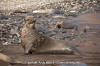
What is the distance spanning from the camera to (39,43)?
7.59 m

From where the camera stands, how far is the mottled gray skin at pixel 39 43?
294 inches

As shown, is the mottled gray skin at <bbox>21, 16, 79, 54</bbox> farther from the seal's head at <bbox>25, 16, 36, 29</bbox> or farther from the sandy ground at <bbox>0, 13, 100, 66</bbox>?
the sandy ground at <bbox>0, 13, 100, 66</bbox>

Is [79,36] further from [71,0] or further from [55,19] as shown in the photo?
[71,0]

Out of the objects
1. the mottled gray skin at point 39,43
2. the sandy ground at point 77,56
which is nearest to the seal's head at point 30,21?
the mottled gray skin at point 39,43

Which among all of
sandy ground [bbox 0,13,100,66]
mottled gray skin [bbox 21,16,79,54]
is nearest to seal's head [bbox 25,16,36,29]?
mottled gray skin [bbox 21,16,79,54]

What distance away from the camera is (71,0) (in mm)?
22125

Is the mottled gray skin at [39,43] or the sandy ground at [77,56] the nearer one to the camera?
the sandy ground at [77,56]

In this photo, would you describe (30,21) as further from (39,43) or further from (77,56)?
(77,56)

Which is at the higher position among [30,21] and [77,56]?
[30,21]

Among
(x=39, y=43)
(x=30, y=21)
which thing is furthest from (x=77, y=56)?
(x=30, y=21)

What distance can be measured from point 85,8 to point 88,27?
7247mm

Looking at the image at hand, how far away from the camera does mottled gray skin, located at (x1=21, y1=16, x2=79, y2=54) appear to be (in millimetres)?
7461

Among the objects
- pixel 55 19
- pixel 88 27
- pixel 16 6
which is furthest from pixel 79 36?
pixel 16 6

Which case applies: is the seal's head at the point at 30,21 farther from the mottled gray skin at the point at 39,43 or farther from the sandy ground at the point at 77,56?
the sandy ground at the point at 77,56
